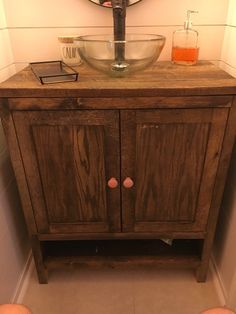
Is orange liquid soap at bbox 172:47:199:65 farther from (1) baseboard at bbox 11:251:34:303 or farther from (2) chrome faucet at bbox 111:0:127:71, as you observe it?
(1) baseboard at bbox 11:251:34:303

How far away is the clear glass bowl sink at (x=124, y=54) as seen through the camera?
813 millimetres

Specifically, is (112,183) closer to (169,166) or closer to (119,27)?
(169,166)

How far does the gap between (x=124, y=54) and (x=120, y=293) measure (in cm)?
98

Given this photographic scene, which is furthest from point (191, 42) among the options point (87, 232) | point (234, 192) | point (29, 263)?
point (29, 263)

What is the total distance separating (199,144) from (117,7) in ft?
1.71

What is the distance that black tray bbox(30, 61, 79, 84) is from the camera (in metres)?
0.79

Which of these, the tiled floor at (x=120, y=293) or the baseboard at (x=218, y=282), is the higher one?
the baseboard at (x=218, y=282)

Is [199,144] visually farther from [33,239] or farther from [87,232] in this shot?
[33,239]

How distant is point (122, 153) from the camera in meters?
0.84

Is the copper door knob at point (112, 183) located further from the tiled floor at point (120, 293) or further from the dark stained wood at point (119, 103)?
the tiled floor at point (120, 293)

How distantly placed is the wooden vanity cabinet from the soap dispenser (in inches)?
2.2

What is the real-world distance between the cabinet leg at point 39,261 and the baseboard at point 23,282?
0.23 ft

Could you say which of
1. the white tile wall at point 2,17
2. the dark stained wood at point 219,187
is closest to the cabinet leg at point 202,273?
the dark stained wood at point 219,187

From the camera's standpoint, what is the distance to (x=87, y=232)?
100 cm
